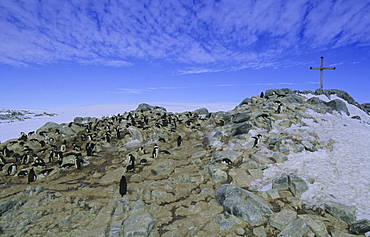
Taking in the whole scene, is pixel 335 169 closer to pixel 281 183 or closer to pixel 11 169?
pixel 281 183

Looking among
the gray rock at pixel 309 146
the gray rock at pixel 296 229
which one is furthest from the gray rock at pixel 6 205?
the gray rock at pixel 309 146

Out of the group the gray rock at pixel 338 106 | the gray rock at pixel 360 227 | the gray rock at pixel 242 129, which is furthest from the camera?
the gray rock at pixel 338 106

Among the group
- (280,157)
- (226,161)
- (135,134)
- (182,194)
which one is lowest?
(182,194)

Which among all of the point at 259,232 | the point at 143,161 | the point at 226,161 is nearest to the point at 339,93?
the point at 226,161

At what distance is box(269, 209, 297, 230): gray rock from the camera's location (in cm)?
636

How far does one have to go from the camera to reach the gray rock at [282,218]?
6.36m

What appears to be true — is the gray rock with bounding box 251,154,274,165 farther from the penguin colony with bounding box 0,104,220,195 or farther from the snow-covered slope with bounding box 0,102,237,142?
the snow-covered slope with bounding box 0,102,237,142

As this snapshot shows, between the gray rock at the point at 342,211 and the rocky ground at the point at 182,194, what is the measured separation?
3cm

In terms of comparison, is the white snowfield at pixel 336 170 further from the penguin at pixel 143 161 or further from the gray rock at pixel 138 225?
the penguin at pixel 143 161

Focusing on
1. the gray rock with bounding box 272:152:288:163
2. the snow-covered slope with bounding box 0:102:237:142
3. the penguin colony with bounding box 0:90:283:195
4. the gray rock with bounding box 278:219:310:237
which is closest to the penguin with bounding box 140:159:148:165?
the penguin colony with bounding box 0:90:283:195

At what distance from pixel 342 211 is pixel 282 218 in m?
1.87

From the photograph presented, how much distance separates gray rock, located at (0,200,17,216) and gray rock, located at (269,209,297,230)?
9631 mm

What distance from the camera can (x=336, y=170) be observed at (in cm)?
935

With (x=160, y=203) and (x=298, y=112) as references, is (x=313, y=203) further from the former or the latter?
(x=298, y=112)
